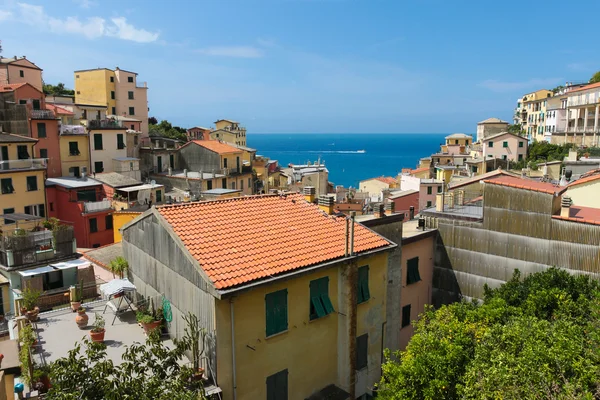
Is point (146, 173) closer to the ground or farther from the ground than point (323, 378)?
farther from the ground

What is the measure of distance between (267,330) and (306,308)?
162cm

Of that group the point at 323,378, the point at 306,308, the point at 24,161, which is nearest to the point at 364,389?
the point at 323,378

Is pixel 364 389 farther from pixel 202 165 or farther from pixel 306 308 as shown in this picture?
pixel 202 165

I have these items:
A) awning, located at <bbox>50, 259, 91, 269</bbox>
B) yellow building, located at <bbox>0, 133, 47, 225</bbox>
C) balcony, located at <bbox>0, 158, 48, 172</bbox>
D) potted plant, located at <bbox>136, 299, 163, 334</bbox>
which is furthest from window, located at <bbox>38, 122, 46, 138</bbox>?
potted plant, located at <bbox>136, 299, 163, 334</bbox>

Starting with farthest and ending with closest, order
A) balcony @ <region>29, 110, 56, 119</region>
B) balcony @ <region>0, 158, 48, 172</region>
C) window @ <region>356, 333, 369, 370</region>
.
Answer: balcony @ <region>29, 110, 56, 119</region> → balcony @ <region>0, 158, 48, 172</region> → window @ <region>356, 333, 369, 370</region>

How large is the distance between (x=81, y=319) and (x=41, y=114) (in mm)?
31609

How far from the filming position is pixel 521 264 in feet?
70.5

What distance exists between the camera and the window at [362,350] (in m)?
16.9

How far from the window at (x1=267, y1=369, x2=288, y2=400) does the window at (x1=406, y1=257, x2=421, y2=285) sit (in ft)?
33.7

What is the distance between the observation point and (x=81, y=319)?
50.0 ft

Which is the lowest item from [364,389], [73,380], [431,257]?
[364,389]

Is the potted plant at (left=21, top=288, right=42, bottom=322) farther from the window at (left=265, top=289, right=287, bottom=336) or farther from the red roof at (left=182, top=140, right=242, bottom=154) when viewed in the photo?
the red roof at (left=182, top=140, right=242, bottom=154)

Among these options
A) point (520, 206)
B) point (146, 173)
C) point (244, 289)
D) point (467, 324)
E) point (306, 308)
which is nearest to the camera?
point (244, 289)

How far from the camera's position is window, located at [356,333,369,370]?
55.5 feet
